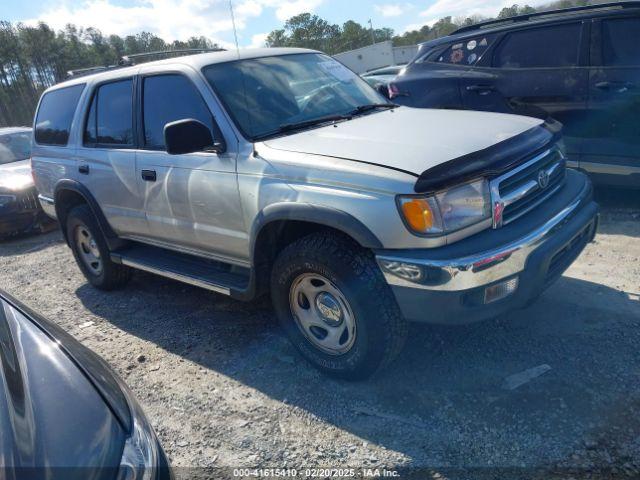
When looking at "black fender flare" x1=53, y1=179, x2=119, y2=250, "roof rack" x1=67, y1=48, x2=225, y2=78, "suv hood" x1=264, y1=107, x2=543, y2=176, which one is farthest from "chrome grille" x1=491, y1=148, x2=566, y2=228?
"black fender flare" x1=53, y1=179, x2=119, y2=250

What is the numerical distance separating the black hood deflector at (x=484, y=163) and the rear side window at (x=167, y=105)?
1.57m

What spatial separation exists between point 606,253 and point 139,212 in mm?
3876

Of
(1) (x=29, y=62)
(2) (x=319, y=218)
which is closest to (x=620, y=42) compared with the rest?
(2) (x=319, y=218)

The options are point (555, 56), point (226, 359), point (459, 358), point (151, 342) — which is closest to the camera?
point (459, 358)

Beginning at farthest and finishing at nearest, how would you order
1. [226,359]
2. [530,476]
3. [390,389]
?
[226,359] < [390,389] < [530,476]

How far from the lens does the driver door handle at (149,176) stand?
150 inches

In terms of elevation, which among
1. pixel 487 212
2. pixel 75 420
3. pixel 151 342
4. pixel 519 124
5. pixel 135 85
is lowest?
pixel 151 342

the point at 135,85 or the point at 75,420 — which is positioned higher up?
the point at 135,85

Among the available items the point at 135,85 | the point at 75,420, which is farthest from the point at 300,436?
the point at 135,85

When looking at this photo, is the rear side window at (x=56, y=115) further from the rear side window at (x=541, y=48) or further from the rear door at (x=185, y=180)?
the rear side window at (x=541, y=48)

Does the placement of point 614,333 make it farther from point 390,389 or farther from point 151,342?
point 151,342

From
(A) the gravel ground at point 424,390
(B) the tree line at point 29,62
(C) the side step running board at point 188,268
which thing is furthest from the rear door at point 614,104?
(B) the tree line at point 29,62

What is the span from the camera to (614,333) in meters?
3.22

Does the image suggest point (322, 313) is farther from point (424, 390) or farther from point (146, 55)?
point (146, 55)
